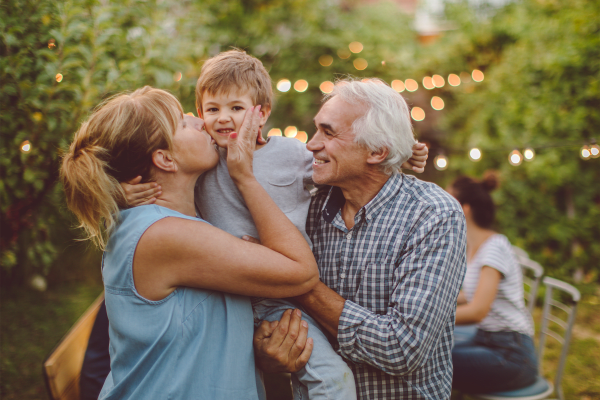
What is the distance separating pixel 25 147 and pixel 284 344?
5.70ft

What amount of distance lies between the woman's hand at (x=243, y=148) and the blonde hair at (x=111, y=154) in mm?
231

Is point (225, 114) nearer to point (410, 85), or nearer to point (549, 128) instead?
point (549, 128)

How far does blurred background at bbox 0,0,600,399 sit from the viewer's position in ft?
7.11

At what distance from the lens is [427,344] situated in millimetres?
1454

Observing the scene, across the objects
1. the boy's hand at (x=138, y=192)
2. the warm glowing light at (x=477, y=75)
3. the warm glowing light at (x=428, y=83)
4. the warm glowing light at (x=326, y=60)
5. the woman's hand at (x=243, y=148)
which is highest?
the warm glowing light at (x=477, y=75)

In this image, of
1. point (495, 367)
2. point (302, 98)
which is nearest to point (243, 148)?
point (495, 367)

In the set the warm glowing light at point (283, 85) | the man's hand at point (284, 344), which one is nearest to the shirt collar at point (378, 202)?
the man's hand at point (284, 344)

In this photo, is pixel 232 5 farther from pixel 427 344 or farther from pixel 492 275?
pixel 427 344

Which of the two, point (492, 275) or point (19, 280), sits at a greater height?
point (492, 275)

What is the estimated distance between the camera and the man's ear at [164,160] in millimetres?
1430

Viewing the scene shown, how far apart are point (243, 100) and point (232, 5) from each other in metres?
3.98

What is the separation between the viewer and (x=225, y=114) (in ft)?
5.62

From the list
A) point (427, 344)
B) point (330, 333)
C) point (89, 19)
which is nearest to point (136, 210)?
point (330, 333)

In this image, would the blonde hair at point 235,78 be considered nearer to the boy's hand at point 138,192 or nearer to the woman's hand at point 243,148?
the woman's hand at point 243,148
